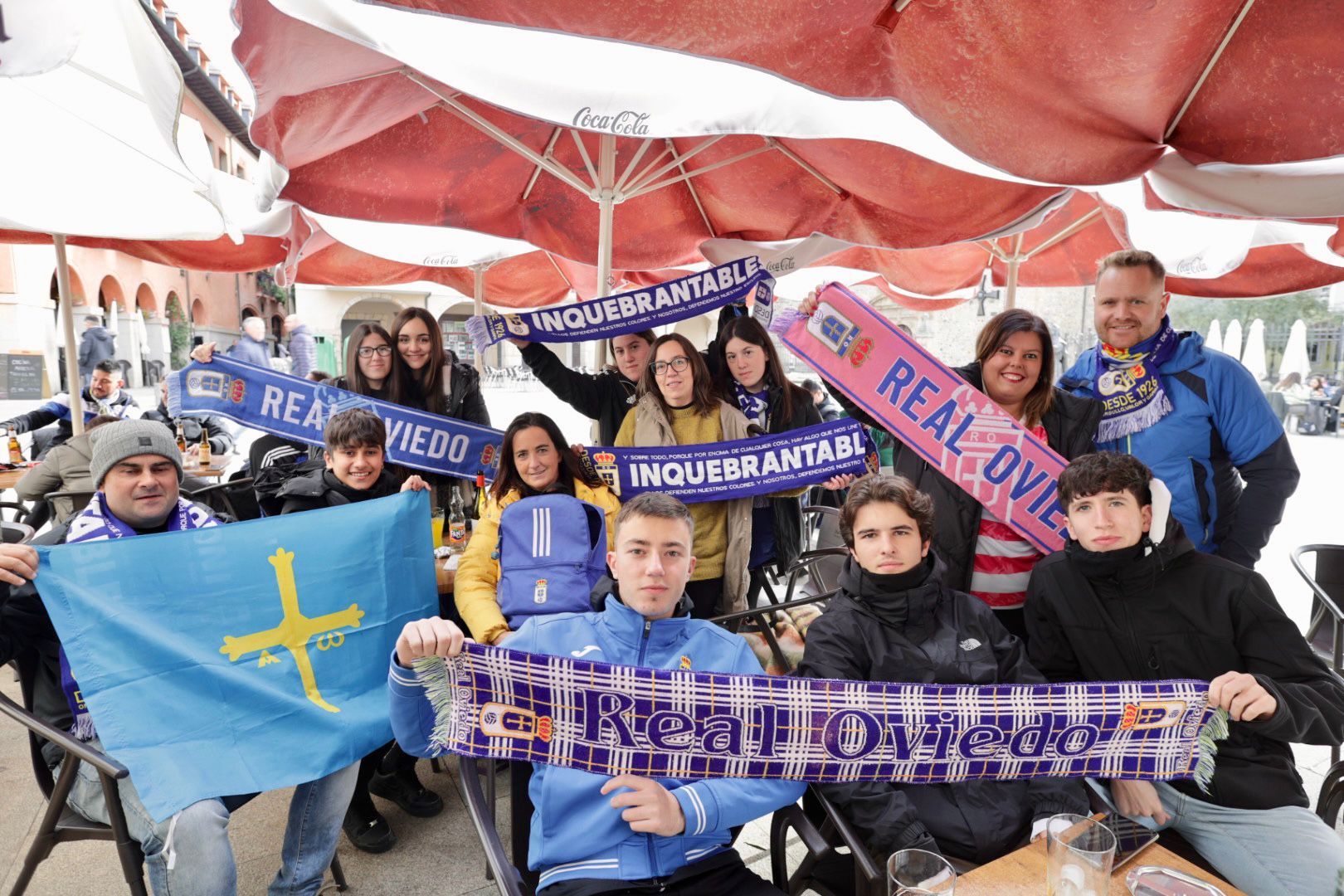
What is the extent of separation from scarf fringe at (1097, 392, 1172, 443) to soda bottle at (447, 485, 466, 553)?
2.93m

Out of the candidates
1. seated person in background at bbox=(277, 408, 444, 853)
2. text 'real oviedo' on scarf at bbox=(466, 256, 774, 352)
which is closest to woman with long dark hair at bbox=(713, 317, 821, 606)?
text 'real oviedo' on scarf at bbox=(466, 256, 774, 352)

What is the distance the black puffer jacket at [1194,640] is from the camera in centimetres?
201

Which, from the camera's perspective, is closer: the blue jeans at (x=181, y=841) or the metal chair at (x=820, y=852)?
the metal chair at (x=820, y=852)

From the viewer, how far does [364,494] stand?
3113 mm

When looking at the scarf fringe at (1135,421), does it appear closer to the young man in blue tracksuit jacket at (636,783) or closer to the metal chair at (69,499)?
the young man in blue tracksuit jacket at (636,783)

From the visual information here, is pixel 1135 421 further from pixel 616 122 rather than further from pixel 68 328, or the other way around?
pixel 68 328

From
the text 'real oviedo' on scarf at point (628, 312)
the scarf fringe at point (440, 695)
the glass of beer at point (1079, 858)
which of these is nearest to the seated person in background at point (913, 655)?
the glass of beer at point (1079, 858)

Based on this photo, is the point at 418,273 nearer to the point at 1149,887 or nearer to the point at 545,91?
the point at 545,91

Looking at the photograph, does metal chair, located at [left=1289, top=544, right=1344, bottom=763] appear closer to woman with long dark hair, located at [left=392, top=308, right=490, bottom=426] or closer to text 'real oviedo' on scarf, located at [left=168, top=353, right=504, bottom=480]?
text 'real oviedo' on scarf, located at [left=168, top=353, right=504, bottom=480]

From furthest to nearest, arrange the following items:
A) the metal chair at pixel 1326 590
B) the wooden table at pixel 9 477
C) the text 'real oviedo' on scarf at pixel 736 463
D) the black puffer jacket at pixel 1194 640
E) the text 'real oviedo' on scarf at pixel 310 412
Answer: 1. the wooden table at pixel 9 477
2. the text 'real oviedo' on scarf at pixel 310 412
3. the text 'real oviedo' on scarf at pixel 736 463
4. the metal chair at pixel 1326 590
5. the black puffer jacket at pixel 1194 640

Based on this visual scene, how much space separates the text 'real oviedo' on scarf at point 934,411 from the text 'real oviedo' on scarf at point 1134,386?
0.31 m

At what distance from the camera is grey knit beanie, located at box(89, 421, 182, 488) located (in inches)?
94.1

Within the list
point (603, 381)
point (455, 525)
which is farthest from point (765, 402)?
point (455, 525)

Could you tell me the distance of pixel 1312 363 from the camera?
28625 millimetres
